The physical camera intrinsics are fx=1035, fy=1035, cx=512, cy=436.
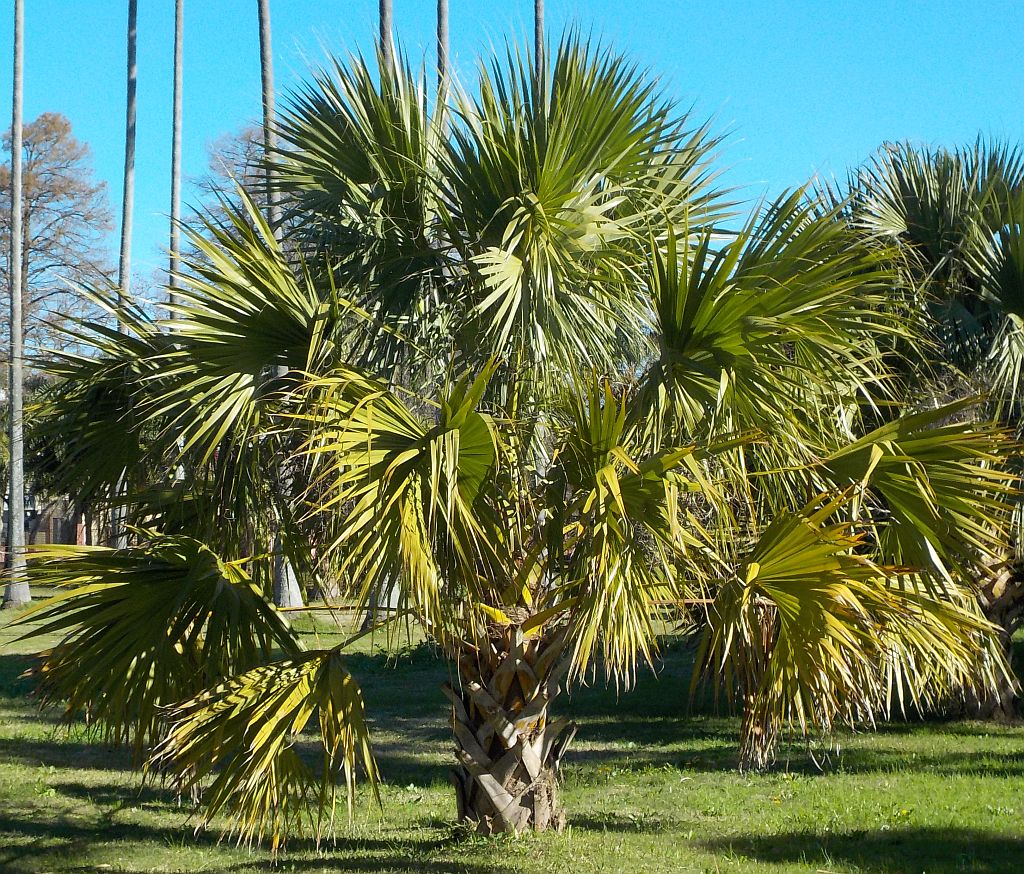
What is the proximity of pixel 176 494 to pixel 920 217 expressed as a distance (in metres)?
7.59

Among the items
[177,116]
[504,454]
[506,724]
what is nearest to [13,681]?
[506,724]

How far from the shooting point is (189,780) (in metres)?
5.07

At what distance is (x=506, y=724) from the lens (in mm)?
6133

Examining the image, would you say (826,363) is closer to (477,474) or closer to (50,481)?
(477,474)

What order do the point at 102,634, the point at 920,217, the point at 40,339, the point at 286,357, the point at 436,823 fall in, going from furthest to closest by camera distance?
the point at 40,339 < the point at 920,217 < the point at 436,823 < the point at 286,357 < the point at 102,634

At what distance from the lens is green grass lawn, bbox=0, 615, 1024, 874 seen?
20.5 ft

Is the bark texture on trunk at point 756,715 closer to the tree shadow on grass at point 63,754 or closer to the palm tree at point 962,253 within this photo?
the palm tree at point 962,253

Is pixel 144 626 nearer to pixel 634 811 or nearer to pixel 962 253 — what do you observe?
pixel 634 811

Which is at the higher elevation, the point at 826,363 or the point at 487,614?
the point at 826,363

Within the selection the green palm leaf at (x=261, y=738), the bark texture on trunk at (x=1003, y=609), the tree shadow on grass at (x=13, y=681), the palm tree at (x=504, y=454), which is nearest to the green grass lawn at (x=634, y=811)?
the bark texture on trunk at (x=1003, y=609)

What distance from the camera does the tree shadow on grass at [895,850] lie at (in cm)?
606

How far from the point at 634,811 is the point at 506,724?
89.2 inches

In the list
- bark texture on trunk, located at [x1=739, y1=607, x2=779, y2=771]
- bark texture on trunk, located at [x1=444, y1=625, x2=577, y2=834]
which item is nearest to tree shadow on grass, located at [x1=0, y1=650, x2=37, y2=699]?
bark texture on trunk, located at [x1=444, y1=625, x2=577, y2=834]

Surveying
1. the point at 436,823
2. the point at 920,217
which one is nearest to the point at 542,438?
the point at 436,823
